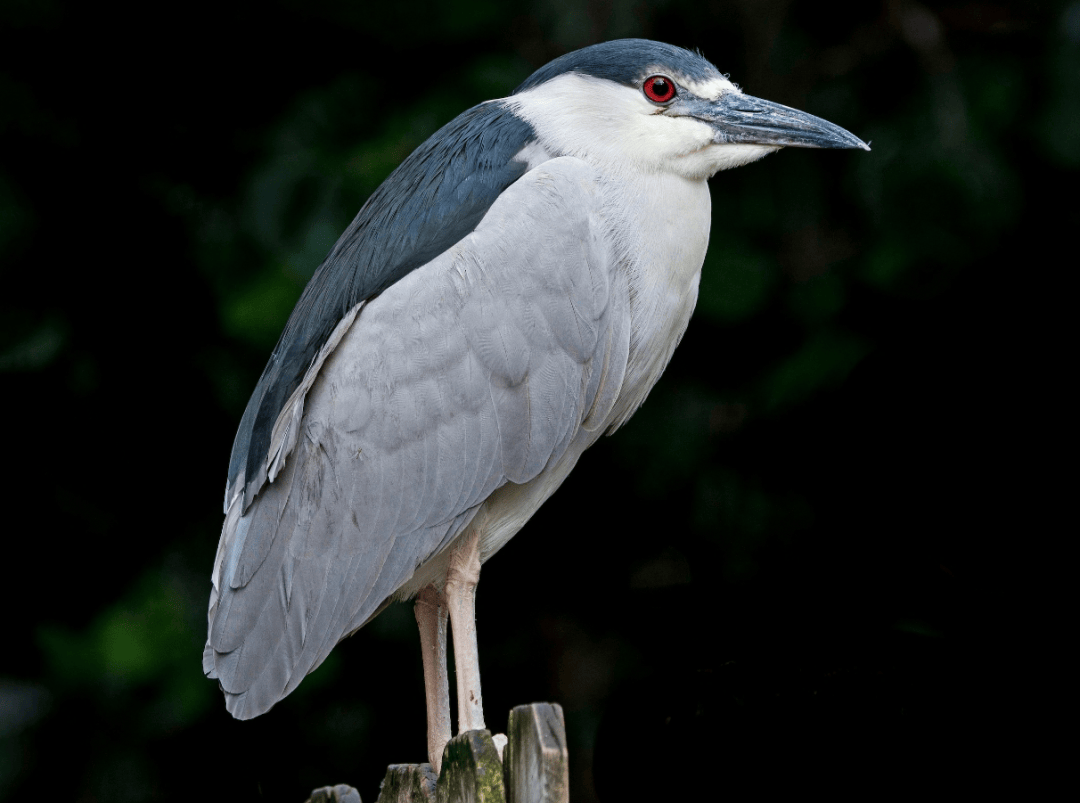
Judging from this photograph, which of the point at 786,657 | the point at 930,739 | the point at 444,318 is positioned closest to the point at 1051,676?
the point at 930,739

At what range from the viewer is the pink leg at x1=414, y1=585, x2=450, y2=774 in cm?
182

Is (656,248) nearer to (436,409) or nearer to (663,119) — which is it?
(663,119)

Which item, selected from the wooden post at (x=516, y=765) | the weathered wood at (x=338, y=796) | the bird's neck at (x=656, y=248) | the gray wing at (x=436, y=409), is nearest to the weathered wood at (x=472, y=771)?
the wooden post at (x=516, y=765)

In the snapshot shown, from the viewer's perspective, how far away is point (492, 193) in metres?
1.80

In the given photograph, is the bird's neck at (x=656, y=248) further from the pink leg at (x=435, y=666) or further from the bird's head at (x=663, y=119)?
the pink leg at (x=435, y=666)

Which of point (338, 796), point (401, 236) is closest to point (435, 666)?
point (338, 796)

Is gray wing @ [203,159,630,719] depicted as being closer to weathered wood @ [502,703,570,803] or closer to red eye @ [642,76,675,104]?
red eye @ [642,76,675,104]

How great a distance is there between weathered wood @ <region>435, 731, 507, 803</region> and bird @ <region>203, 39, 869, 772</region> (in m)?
0.35

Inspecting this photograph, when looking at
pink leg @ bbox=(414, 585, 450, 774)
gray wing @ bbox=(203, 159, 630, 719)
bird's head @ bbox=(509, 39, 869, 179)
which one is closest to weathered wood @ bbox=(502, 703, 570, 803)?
pink leg @ bbox=(414, 585, 450, 774)

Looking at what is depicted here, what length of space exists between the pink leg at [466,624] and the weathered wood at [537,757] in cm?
23

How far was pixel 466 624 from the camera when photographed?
1728 mm

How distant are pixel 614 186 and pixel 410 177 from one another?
380mm

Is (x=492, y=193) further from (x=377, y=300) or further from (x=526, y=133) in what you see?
(x=377, y=300)

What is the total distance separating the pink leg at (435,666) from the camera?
1818mm
